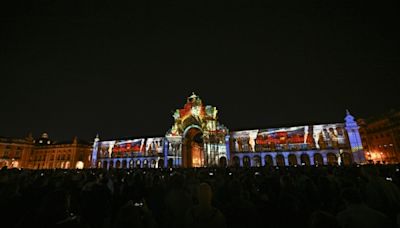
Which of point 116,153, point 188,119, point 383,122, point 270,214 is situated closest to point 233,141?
point 188,119

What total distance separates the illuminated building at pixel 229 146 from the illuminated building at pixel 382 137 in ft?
35.2

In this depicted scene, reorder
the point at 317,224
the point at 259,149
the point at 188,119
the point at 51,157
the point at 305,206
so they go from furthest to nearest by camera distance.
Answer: the point at 51,157, the point at 188,119, the point at 259,149, the point at 305,206, the point at 317,224

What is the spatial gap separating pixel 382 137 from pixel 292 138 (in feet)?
90.5

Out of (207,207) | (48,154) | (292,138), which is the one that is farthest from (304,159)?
(48,154)

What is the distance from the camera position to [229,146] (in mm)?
47250

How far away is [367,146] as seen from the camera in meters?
52.8

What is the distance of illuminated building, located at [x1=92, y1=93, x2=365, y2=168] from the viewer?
133 ft

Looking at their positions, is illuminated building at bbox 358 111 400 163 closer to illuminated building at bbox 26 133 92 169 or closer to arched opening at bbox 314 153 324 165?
arched opening at bbox 314 153 324 165

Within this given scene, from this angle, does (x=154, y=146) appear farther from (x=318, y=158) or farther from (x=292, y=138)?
(x=318, y=158)

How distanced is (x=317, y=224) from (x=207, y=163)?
148ft

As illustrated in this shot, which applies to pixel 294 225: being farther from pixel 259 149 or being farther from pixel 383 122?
pixel 383 122

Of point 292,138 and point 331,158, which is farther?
point 292,138

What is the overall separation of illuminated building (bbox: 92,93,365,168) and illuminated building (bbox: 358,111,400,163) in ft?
35.2

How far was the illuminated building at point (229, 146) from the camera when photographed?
40.4m
